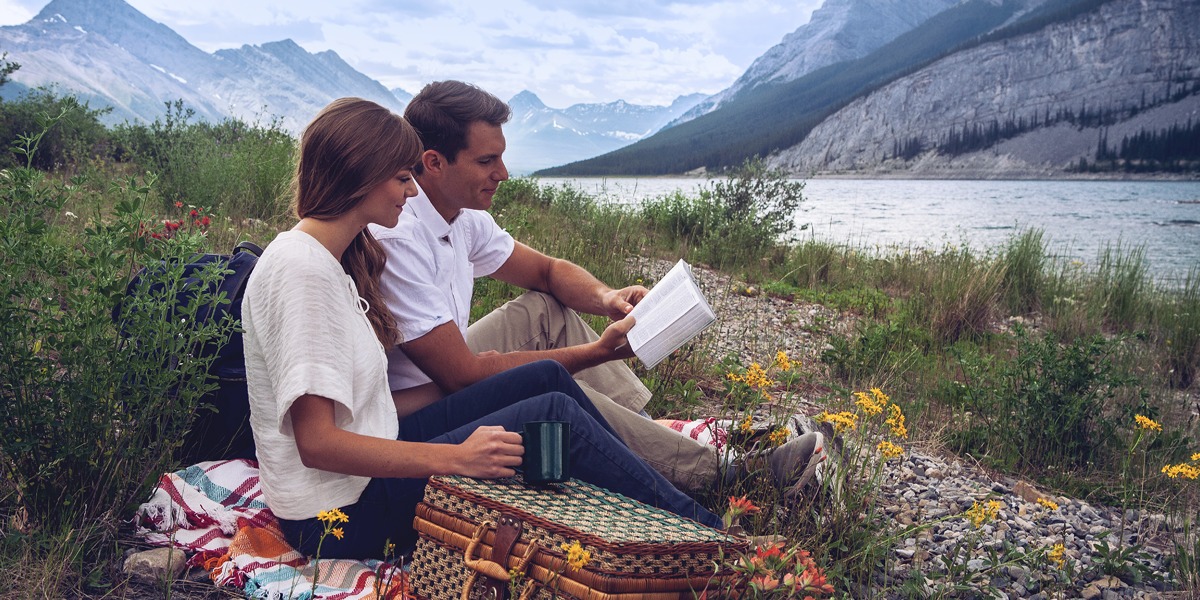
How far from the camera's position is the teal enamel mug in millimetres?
1923

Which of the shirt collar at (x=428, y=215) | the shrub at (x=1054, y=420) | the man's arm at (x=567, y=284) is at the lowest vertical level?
the shrub at (x=1054, y=420)

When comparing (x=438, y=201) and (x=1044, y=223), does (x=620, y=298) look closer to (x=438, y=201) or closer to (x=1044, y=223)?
(x=438, y=201)

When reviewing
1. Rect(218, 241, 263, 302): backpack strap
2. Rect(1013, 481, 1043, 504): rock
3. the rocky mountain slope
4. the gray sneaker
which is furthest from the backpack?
the rocky mountain slope

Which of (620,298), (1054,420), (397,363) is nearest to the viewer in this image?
(397,363)

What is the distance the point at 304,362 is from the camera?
1818mm

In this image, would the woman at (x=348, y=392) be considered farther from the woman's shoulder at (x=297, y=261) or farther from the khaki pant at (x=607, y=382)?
the khaki pant at (x=607, y=382)

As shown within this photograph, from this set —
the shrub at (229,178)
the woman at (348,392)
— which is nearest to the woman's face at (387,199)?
the woman at (348,392)

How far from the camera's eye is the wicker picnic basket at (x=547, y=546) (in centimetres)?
170

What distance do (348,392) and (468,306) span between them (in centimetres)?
113

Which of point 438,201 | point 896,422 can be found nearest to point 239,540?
point 438,201

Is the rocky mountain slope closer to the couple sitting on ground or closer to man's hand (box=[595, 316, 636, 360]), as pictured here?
man's hand (box=[595, 316, 636, 360])

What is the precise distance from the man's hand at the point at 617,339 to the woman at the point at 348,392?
581mm

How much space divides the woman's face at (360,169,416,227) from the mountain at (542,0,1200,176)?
95.1 m

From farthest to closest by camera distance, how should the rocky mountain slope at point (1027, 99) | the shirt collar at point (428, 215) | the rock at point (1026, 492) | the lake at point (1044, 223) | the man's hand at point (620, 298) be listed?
the rocky mountain slope at point (1027, 99), the lake at point (1044, 223), the rock at point (1026, 492), the man's hand at point (620, 298), the shirt collar at point (428, 215)
